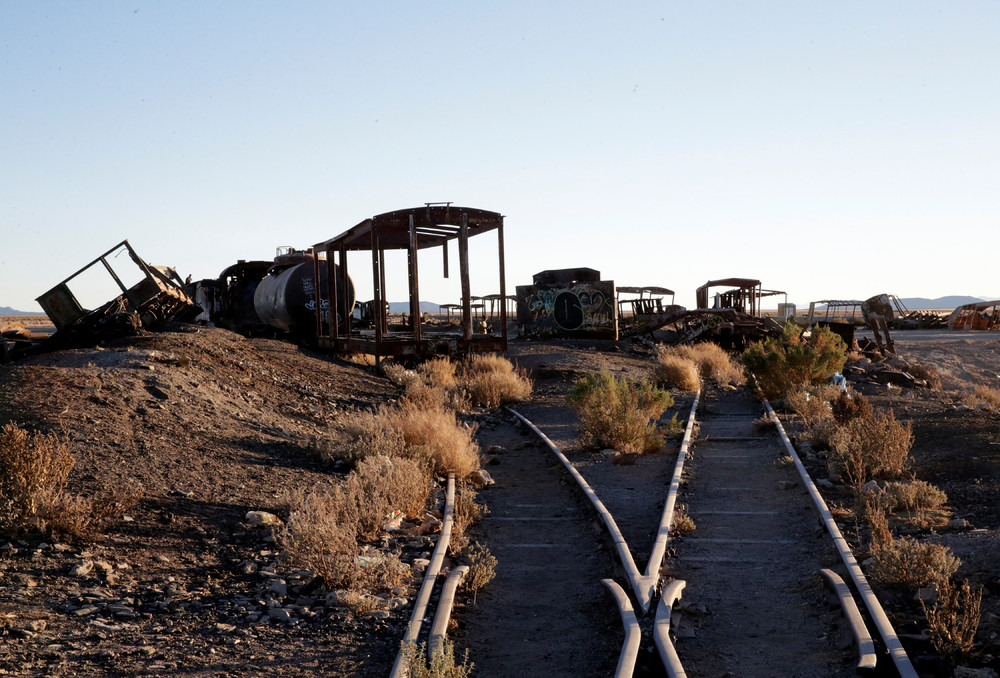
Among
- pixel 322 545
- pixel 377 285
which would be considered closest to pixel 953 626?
pixel 322 545

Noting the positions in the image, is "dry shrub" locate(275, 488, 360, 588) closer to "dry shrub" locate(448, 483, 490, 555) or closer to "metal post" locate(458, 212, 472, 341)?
"dry shrub" locate(448, 483, 490, 555)

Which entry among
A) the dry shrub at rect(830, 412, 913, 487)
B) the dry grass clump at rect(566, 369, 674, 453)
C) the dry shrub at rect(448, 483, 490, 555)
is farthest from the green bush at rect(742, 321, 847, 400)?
the dry shrub at rect(448, 483, 490, 555)

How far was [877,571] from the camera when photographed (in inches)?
253

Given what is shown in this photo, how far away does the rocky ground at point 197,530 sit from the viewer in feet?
17.4

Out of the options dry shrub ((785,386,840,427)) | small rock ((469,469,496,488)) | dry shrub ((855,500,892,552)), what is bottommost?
small rock ((469,469,496,488))

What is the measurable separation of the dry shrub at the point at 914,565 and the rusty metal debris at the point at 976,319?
56.0 m

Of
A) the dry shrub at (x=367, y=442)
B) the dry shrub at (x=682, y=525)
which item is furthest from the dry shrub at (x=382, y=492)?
the dry shrub at (x=682, y=525)

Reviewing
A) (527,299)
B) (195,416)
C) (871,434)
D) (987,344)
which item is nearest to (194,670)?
(195,416)

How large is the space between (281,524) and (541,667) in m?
3.49

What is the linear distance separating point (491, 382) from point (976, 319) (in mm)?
48393

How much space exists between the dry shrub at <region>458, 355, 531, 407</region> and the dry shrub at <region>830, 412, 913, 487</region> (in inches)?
336

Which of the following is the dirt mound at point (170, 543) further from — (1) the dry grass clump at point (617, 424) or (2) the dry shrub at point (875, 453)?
(2) the dry shrub at point (875, 453)

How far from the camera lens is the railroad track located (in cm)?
523

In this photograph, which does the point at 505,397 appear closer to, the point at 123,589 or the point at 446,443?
the point at 446,443
